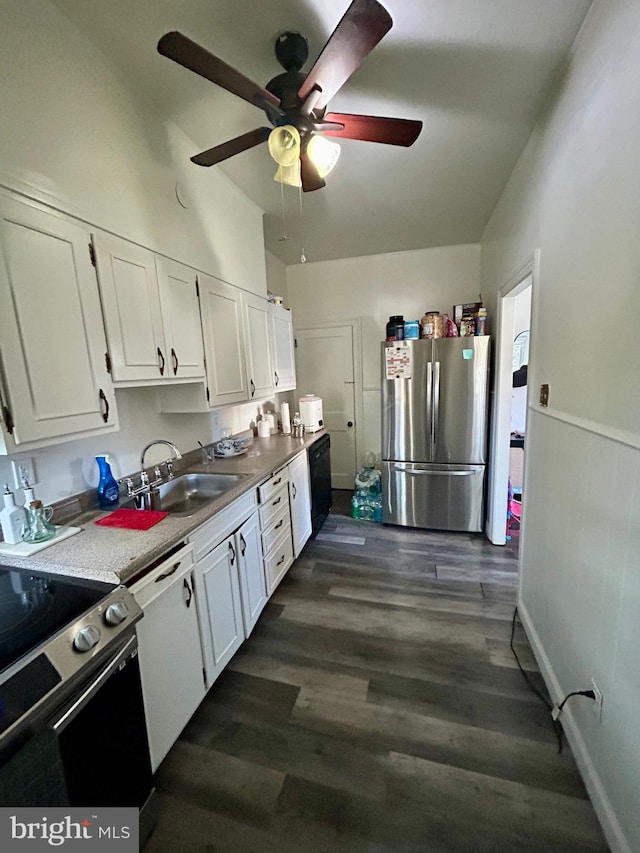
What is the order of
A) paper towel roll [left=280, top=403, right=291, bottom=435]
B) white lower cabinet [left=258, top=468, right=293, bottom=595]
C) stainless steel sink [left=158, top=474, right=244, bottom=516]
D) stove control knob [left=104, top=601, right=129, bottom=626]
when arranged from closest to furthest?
stove control knob [left=104, top=601, right=129, bottom=626] < stainless steel sink [left=158, top=474, right=244, bottom=516] < white lower cabinet [left=258, top=468, right=293, bottom=595] < paper towel roll [left=280, top=403, right=291, bottom=435]

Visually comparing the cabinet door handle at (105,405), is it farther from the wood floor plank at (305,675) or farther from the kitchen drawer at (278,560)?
the wood floor plank at (305,675)

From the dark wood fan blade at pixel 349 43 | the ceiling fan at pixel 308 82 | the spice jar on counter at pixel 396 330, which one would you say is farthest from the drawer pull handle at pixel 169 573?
the spice jar on counter at pixel 396 330

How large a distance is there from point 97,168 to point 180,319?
2.16 feet

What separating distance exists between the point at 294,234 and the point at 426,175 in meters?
1.31

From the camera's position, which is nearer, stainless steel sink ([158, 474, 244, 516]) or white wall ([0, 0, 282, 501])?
white wall ([0, 0, 282, 501])

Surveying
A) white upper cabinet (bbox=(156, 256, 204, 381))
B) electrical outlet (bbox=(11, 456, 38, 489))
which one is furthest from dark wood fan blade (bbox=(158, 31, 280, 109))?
electrical outlet (bbox=(11, 456, 38, 489))

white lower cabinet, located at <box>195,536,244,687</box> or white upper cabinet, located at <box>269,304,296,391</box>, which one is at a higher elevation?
white upper cabinet, located at <box>269,304,296,391</box>

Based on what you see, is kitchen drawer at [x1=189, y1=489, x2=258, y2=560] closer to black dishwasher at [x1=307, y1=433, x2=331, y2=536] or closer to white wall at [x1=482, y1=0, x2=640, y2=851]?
black dishwasher at [x1=307, y1=433, x2=331, y2=536]

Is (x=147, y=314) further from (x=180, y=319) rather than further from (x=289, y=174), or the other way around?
(x=289, y=174)

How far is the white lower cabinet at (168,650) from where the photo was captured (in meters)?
1.17

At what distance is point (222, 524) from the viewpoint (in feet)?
5.31

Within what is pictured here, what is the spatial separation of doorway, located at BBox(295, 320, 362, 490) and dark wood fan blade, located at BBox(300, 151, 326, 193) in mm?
2134

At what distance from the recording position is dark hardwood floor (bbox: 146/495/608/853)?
1124 millimetres

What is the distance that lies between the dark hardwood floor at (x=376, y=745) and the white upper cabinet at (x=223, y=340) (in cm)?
145
